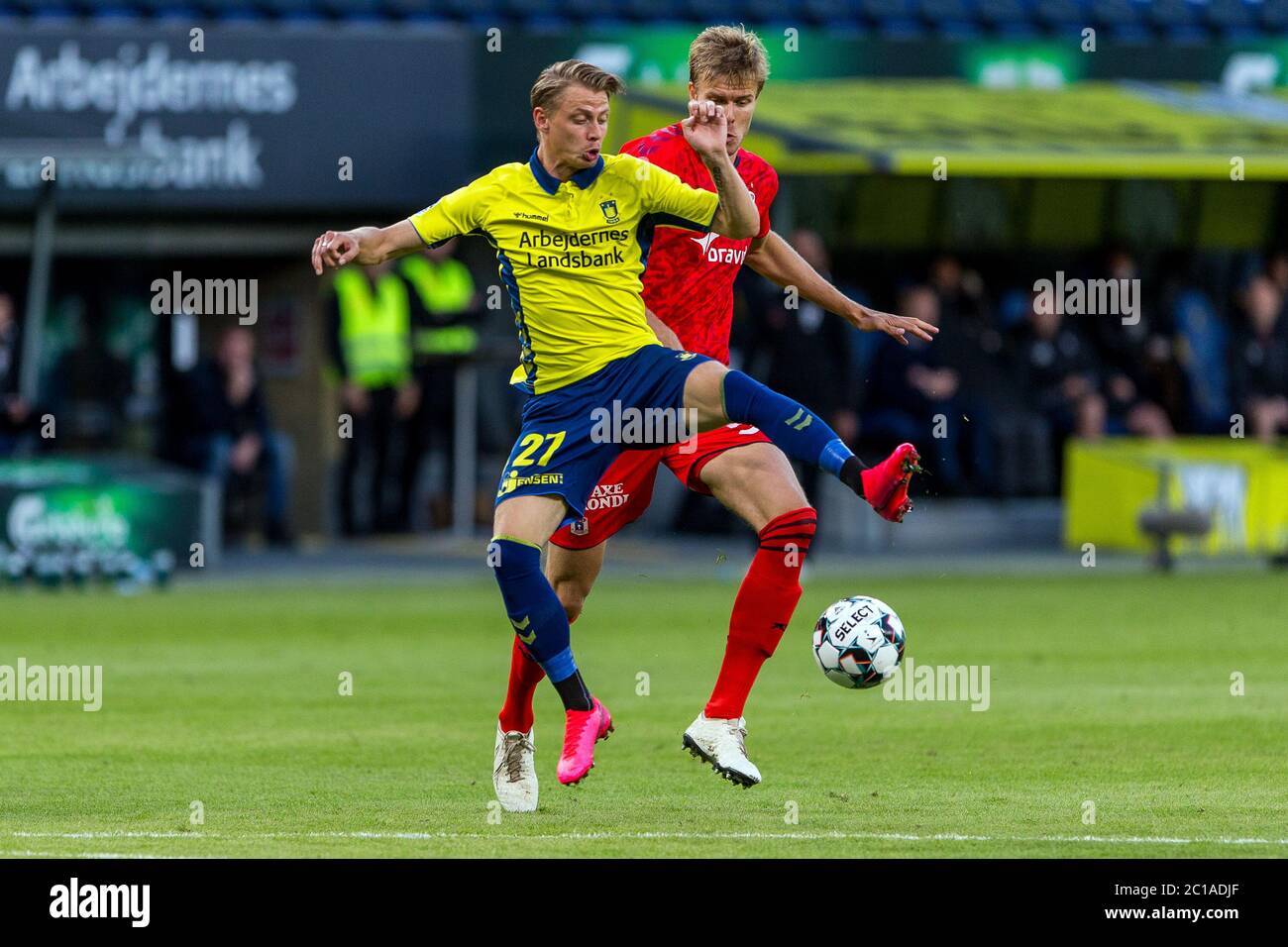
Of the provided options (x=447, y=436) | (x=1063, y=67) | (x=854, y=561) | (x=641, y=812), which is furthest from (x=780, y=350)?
(x=641, y=812)

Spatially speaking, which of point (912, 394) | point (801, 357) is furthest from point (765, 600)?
point (912, 394)

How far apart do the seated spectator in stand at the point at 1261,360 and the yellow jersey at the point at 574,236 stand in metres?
13.5

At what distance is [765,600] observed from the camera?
749cm

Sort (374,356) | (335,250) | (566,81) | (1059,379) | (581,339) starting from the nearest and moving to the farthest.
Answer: (335,250), (566,81), (581,339), (374,356), (1059,379)

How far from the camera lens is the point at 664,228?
7.80 m

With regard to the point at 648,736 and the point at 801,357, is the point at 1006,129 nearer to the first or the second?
the point at 801,357

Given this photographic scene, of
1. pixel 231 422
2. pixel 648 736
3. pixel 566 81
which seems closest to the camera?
pixel 566 81

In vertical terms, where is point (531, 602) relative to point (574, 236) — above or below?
below

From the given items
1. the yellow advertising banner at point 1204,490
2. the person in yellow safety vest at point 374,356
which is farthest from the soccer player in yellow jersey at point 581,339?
the person in yellow safety vest at point 374,356

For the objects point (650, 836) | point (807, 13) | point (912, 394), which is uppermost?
point (807, 13)

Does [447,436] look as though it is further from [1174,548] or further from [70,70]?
[1174,548]

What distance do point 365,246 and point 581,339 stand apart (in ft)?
2.44

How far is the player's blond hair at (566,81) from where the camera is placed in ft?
23.1

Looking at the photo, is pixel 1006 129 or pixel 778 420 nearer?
pixel 778 420
